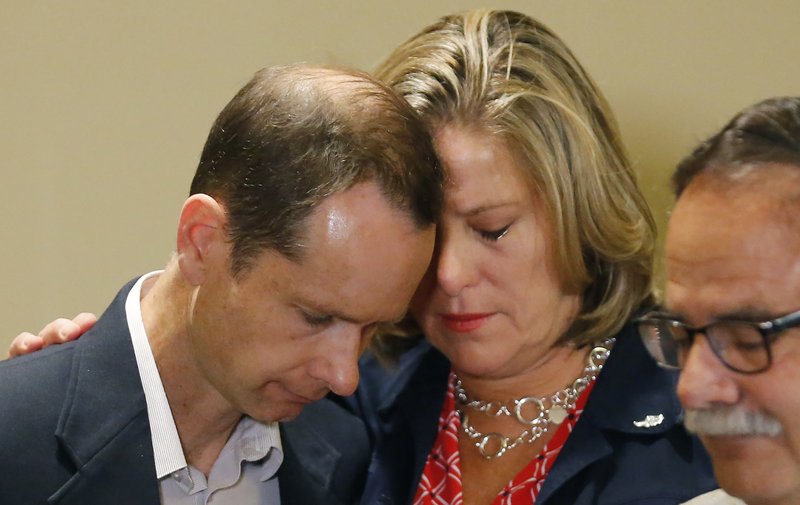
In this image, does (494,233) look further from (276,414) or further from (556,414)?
(276,414)

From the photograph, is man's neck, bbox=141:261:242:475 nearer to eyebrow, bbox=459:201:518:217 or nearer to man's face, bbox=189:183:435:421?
man's face, bbox=189:183:435:421

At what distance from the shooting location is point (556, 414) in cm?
222

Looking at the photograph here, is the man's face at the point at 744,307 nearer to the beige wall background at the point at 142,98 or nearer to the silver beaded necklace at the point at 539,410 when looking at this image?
the silver beaded necklace at the point at 539,410

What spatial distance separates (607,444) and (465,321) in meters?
0.35

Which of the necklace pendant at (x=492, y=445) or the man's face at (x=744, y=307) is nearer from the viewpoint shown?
the man's face at (x=744, y=307)

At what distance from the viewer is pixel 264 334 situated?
1859mm

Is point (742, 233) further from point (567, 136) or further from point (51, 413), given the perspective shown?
point (51, 413)

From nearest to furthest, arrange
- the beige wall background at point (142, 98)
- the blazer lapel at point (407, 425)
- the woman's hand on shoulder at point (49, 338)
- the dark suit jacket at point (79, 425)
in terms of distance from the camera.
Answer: the dark suit jacket at point (79, 425), the woman's hand on shoulder at point (49, 338), the blazer lapel at point (407, 425), the beige wall background at point (142, 98)

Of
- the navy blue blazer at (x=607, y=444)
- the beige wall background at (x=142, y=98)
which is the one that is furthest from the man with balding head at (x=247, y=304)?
the beige wall background at (x=142, y=98)

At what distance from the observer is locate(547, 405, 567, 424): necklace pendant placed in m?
2.21

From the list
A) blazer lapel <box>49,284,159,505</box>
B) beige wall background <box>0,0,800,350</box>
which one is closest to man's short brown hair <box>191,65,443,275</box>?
blazer lapel <box>49,284,159,505</box>

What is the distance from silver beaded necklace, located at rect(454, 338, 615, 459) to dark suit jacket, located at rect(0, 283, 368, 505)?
2.22 feet

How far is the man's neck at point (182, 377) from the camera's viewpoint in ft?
→ 6.32

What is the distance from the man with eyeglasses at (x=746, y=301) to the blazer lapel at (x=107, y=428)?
859 mm
